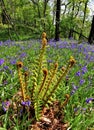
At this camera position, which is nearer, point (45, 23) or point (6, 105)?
point (6, 105)

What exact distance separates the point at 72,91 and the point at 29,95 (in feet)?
2.82

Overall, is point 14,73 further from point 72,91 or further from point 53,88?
point 53,88

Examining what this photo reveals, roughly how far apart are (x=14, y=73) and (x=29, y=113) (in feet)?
4.71

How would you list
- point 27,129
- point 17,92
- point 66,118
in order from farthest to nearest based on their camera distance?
point 17,92
point 66,118
point 27,129

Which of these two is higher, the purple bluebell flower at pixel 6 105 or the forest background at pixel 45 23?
the purple bluebell flower at pixel 6 105

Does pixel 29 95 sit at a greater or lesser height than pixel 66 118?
greater

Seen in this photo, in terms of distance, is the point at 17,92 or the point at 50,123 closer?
the point at 50,123

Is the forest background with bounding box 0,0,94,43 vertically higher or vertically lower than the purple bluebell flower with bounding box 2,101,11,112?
lower

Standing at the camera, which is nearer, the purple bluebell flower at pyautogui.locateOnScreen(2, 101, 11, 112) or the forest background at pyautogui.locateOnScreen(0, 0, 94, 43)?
the purple bluebell flower at pyautogui.locateOnScreen(2, 101, 11, 112)

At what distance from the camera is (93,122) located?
3.72 metres

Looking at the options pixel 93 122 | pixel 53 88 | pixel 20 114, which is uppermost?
pixel 53 88

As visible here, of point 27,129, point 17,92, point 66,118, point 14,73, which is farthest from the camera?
point 14,73

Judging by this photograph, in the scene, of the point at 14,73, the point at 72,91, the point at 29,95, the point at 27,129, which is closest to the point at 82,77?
the point at 72,91

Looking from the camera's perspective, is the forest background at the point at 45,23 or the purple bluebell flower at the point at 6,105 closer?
the purple bluebell flower at the point at 6,105
